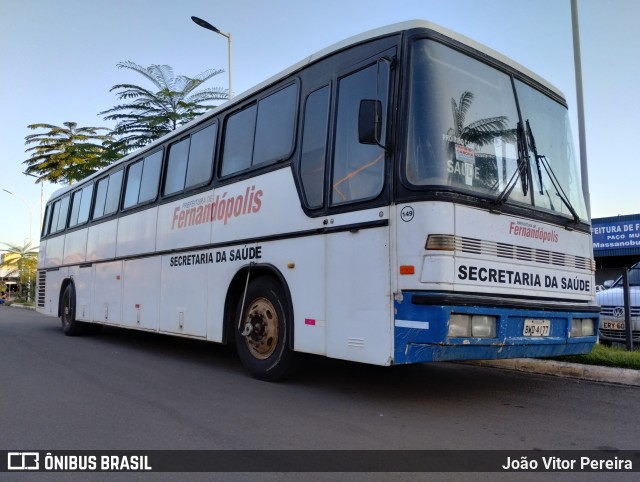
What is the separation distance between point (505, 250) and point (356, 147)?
1711 mm

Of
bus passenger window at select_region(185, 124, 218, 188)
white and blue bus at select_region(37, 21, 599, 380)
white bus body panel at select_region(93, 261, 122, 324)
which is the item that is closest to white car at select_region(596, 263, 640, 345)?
white and blue bus at select_region(37, 21, 599, 380)

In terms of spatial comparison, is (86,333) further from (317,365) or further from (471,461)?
(471,461)

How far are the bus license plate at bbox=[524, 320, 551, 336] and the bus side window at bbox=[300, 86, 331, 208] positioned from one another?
2321 mm

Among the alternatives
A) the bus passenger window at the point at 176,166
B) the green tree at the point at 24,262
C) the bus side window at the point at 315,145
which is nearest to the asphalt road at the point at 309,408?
the bus side window at the point at 315,145

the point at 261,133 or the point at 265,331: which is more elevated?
the point at 261,133

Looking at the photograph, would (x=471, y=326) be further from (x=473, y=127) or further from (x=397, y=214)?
(x=473, y=127)

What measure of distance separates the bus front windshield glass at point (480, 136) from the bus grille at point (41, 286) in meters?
13.1

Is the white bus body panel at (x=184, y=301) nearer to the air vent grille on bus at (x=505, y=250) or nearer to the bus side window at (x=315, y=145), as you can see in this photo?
the bus side window at (x=315, y=145)

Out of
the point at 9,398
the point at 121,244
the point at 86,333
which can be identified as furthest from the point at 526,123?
the point at 86,333

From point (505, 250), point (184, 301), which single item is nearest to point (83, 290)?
point (184, 301)

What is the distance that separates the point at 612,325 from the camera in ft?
32.0

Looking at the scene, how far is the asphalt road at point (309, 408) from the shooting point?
4.23m

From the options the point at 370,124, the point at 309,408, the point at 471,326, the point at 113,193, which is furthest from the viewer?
the point at 113,193

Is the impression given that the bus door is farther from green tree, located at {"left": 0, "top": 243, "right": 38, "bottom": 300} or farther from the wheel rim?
green tree, located at {"left": 0, "top": 243, "right": 38, "bottom": 300}
